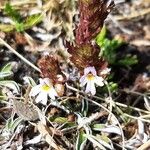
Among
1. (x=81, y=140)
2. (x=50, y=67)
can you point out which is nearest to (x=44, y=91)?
(x=50, y=67)

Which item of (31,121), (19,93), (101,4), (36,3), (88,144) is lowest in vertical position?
(88,144)

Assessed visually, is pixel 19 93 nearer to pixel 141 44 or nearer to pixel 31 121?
pixel 31 121

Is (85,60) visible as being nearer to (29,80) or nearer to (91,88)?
(91,88)

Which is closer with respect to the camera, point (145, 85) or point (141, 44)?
point (145, 85)

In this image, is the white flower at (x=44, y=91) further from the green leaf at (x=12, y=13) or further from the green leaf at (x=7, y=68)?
the green leaf at (x=12, y=13)

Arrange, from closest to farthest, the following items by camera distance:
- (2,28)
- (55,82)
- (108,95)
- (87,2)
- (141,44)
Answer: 1. (87,2)
2. (55,82)
3. (108,95)
4. (2,28)
5. (141,44)

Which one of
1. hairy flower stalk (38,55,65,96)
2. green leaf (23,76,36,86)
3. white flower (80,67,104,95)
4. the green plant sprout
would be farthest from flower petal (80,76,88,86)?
the green plant sprout

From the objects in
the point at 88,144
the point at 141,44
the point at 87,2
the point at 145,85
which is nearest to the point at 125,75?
the point at 145,85
